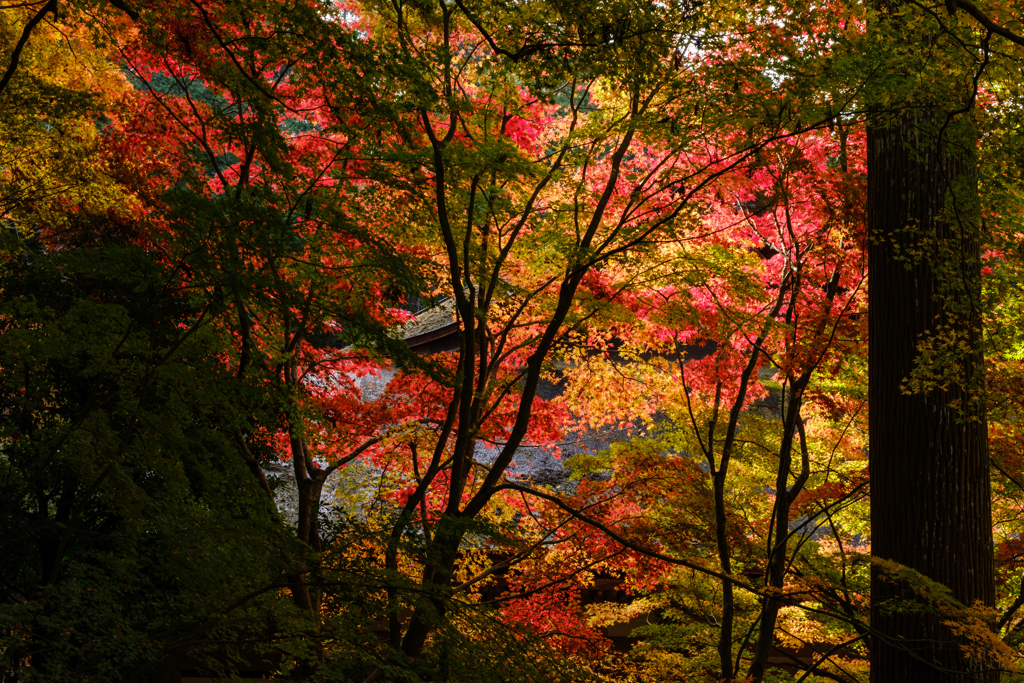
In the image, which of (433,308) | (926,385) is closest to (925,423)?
(926,385)

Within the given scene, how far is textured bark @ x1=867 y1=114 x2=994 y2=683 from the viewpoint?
4.63 m

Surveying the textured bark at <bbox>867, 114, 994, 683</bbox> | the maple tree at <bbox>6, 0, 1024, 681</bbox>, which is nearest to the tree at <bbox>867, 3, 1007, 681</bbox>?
the textured bark at <bbox>867, 114, 994, 683</bbox>

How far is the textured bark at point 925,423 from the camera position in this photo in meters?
4.63

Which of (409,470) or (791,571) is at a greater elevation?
(409,470)

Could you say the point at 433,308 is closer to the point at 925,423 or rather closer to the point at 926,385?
the point at 926,385

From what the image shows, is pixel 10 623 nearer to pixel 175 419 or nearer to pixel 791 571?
pixel 175 419

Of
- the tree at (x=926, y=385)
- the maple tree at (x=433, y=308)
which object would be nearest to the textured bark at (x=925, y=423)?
the tree at (x=926, y=385)

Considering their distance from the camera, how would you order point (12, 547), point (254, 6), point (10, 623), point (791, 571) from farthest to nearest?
point (791, 571)
point (12, 547)
point (254, 6)
point (10, 623)

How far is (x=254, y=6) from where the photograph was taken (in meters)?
3.84

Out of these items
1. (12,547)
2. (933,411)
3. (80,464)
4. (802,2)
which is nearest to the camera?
(80,464)

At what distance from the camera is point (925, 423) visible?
4.85m

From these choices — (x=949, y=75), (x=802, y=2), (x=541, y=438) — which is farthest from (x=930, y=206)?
(x=541, y=438)

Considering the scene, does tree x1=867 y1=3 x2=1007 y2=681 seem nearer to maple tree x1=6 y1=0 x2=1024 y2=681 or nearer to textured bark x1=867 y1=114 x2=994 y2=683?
textured bark x1=867 y1=114 x2=994 y2=683

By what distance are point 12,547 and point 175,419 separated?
9.83 feet
